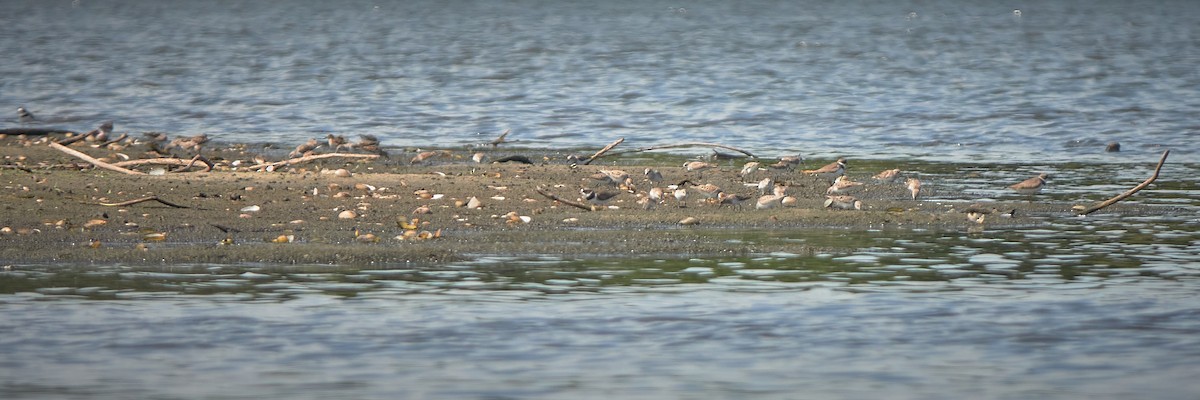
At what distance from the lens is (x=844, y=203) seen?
12.6 metres

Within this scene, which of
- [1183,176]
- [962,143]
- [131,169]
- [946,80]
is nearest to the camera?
[131,169]

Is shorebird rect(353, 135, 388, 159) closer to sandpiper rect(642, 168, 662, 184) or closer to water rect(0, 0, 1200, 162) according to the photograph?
water rect(0, 0, 1200, 162)

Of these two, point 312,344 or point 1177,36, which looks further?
point 1177,36

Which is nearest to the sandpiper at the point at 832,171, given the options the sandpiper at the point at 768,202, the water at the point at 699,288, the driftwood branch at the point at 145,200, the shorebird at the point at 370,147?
the water at the point at 699,288

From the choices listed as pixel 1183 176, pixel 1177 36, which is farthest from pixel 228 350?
pixel 1177 36

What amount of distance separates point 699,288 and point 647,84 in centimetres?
2310

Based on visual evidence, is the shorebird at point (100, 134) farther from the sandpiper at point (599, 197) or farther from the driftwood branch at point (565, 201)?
the sandpiper at point (599, 197)

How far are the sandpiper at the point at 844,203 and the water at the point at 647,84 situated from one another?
6.18 meters

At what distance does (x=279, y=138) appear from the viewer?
21.3m

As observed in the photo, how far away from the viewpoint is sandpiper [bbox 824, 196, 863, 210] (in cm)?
1260

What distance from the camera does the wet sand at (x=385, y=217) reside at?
10.4 metres

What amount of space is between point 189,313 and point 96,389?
5.01ft

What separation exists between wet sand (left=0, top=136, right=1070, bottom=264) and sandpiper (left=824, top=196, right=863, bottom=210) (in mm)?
83

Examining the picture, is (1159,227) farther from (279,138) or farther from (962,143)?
(279,138)
